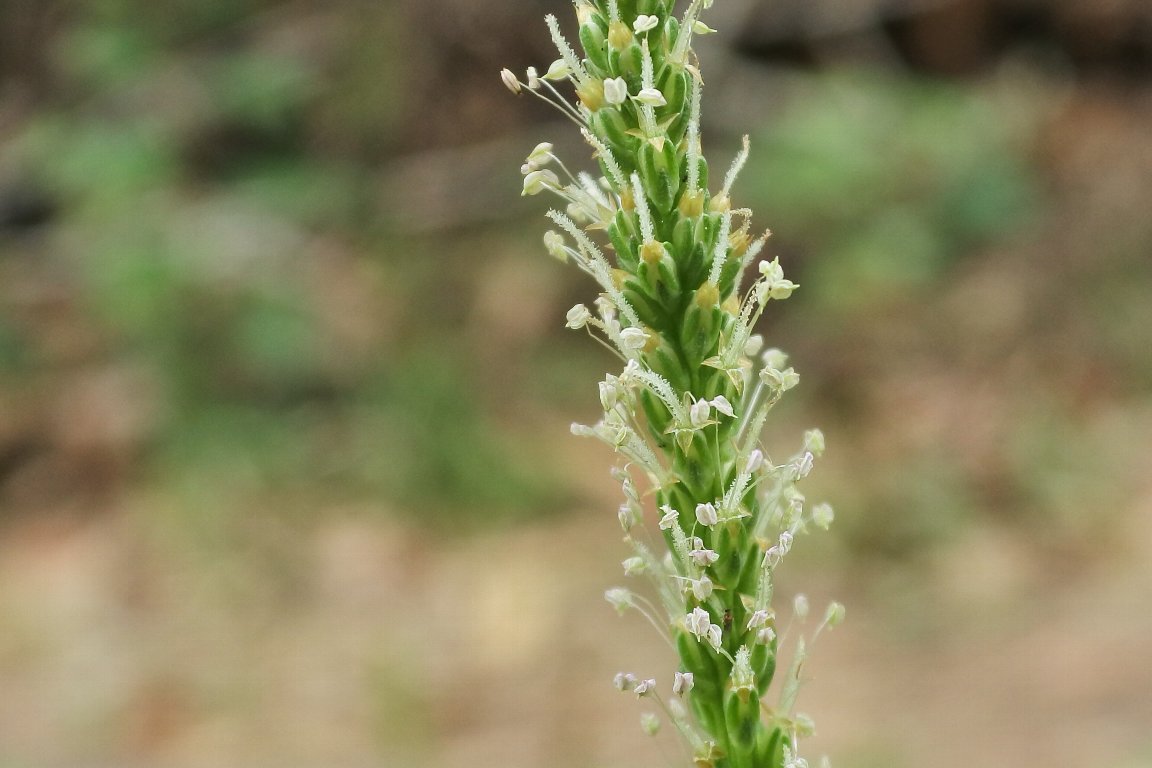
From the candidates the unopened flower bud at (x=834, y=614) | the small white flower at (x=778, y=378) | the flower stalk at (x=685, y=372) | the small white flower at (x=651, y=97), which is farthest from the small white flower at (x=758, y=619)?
the small white flower at (x=651, y=97)

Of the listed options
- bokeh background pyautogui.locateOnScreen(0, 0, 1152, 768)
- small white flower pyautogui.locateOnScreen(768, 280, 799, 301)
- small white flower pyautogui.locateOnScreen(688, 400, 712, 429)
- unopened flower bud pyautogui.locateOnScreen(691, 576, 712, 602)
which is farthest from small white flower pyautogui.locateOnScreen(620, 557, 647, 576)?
bokeh background pyautogui.locateOnScreen(0, 0, 1152, 768)

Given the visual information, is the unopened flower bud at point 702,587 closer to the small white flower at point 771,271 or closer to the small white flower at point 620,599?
the small white flower at point 620,599

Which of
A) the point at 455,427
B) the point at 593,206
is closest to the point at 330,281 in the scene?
the point at 455,427

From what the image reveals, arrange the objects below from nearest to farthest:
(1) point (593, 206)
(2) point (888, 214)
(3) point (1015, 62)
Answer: (1) point (593, 206) < (2) point (888, 214) < (3) point (1015, 62)

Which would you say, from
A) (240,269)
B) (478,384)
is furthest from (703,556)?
(240,269)

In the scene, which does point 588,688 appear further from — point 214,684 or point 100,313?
point 100,313

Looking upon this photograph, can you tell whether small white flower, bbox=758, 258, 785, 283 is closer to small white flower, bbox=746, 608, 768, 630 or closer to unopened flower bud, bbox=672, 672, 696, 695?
small white flower, bbox=746, 608, 768, 630

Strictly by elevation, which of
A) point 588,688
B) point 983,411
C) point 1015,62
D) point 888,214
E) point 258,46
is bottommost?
point 588,688
